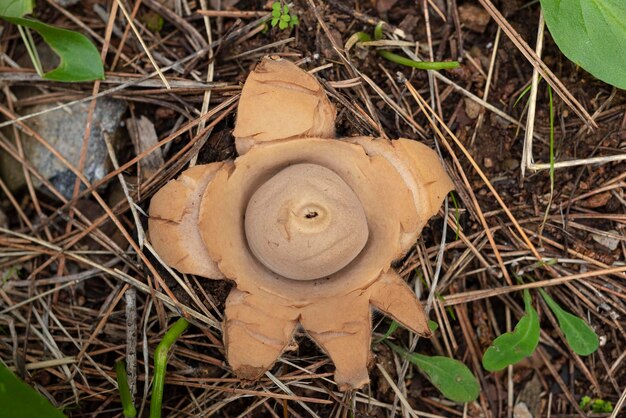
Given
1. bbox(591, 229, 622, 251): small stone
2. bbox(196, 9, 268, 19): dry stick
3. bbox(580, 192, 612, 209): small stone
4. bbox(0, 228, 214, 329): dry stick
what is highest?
bbox(196, 9, 268, 19): dry stick

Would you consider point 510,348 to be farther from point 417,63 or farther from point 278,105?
point 278,105

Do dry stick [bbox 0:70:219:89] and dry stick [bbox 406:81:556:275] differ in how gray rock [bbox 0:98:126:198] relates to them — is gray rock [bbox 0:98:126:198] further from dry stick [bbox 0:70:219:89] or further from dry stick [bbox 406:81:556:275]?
dry stick [bbox 406:81:556:275]

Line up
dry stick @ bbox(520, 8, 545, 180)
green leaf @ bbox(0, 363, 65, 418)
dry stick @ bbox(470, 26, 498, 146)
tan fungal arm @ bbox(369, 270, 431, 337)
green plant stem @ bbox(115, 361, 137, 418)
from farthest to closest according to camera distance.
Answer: dry stick @ bbox(470, 26, 498, 146), dry stick @ bbox(520, 8, 545, 180), green plant stem @ bbox(115, 361, 137, 418), tan fungal arm @ bbox(369, 270, 431, 337), green leaf @ bbox(0, 363, 65, 418)

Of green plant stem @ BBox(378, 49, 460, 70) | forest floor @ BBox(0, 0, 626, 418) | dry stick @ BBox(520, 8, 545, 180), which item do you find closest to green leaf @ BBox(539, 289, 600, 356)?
forest floor @ BBox(0, 0, 626, 418)

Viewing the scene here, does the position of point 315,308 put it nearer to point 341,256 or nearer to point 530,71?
point 341,256

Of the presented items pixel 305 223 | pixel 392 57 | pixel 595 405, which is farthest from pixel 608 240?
pixel 305 223
